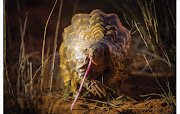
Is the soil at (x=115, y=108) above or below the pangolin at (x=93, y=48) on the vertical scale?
below

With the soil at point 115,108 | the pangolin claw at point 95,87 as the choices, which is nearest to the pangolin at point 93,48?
the pangolin claw at point 95,87

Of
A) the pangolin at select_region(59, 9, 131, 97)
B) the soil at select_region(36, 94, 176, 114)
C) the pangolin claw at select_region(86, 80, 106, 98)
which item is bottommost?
the soil at select_region(36, 94, 176, 114)

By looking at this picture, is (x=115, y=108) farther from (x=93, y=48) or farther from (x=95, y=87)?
(x=93, y=48)

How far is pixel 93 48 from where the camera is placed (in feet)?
4.70

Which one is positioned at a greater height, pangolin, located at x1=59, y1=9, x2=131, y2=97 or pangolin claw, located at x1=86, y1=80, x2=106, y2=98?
pangolin, located at x1=59, y1=9, x2=131, y2=97

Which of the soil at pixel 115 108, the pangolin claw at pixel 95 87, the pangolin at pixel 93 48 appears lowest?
the soil at pixel 115 108

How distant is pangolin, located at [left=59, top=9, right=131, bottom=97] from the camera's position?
1.48m

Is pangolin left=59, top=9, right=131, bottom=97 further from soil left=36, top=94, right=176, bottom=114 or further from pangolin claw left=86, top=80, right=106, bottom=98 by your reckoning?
soil left=36, top=94, right=176, bottom=114

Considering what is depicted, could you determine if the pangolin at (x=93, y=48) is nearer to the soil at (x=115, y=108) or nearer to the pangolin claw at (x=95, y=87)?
the pangolin claw at (x=95, y=87)

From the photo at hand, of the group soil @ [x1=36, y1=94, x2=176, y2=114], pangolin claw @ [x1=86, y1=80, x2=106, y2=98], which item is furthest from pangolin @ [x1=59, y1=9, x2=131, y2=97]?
soil @ [x1=36, y1=94, x2=176, y2=114]

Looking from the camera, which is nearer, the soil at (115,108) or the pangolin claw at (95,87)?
the soil at (115,108)

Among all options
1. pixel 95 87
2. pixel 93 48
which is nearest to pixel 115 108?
pixel 95 87

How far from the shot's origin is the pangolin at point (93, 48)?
1.48 m

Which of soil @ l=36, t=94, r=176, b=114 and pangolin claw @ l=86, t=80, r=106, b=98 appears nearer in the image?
soil @ l=36, t=94, r=176, b=114
